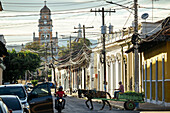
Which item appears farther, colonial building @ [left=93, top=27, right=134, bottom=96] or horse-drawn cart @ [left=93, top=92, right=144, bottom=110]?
colonial building @ [left=93, top=27, right=134, bottom=96]

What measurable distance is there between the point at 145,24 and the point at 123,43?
745cm

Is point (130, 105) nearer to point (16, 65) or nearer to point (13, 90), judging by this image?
point (13, 90)

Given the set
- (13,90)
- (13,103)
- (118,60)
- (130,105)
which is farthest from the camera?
(118,60)

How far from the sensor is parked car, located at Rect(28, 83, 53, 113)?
2475 centimetres

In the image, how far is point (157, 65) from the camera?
3903 cm

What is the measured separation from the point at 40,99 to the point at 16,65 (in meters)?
57.5

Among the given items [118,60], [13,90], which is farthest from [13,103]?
[118,60]

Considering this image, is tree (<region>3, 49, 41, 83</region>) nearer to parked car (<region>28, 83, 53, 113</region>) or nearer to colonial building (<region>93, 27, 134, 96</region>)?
colonial building (<region>93, 27, 134, 96</region>)

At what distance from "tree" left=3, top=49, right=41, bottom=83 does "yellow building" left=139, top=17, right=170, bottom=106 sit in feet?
132

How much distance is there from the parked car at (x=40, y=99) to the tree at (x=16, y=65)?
55750 mm

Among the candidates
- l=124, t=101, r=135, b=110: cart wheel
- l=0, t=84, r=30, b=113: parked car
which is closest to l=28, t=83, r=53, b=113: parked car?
l=0, t=84, r=30, b=113: parked car

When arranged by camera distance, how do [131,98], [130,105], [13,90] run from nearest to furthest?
[13,90], [131,98], [130,105]

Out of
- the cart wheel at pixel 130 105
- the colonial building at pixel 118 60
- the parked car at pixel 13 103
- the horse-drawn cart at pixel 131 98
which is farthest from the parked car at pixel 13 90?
the colonial building at pixel 118 60

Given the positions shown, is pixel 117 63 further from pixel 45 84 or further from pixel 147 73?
pixel 45 84
